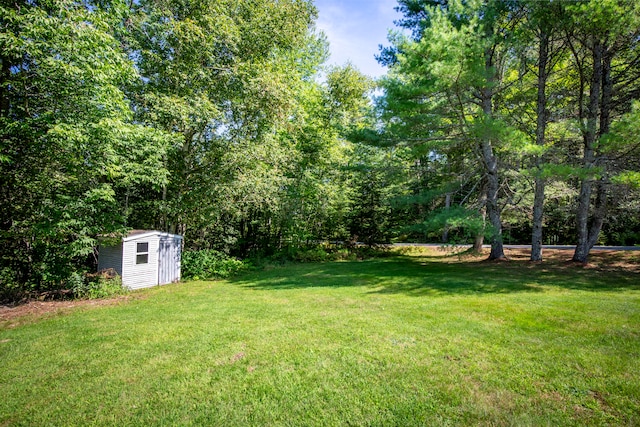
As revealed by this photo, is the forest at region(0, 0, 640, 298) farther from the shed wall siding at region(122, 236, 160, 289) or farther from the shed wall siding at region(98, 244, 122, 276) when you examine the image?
the shed wall siding at region(122, 236, 160, 289)

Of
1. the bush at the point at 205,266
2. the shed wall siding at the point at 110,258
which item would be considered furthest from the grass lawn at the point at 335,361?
the bush at the point at 205,266

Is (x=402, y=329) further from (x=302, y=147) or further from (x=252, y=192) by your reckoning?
(x=302, y=147)

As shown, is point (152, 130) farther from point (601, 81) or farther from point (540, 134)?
point (601, 81)

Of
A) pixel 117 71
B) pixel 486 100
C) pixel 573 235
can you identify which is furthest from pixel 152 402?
pixel 573 235

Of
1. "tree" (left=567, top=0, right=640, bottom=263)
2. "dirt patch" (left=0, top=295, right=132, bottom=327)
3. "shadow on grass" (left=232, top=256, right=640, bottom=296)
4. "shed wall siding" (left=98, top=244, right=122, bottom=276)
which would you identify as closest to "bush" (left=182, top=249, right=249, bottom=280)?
"shadow on grass" (left=232, top=256, right=640, bottom=296)

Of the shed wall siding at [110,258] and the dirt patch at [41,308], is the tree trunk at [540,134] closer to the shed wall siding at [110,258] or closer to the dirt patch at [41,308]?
the dirt patch at [41,308]

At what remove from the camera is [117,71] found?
6.76 metres

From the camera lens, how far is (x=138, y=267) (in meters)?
9.02

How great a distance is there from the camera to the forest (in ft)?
21.6

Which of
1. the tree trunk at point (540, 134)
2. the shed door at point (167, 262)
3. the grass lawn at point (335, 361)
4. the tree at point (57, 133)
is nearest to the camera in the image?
the grass lawn at point (335, 361)

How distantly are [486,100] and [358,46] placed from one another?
19.5 feet

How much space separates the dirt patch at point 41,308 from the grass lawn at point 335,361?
1.06 ft

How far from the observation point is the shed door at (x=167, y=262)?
9703 millimetres

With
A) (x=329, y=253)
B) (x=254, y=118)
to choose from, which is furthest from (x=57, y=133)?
(x=329, y=253)
